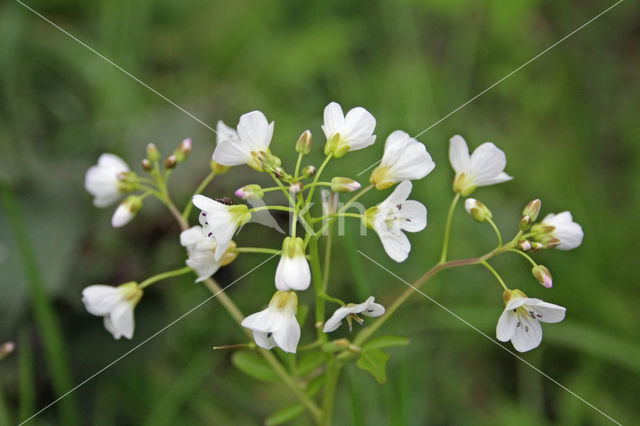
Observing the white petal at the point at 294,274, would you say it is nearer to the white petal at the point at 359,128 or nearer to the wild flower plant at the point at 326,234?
the wild flower plant at the point at 326,234

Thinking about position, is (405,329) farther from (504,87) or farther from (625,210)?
(504,87)

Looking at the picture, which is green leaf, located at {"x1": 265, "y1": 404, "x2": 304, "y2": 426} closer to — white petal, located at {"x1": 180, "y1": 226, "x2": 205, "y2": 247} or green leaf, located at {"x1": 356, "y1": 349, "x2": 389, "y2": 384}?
green leaf, located at {"x1": 356, "y1": 349, "x2": 389, "y2": 384}

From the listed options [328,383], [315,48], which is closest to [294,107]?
[315,48]

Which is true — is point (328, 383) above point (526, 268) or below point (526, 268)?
above

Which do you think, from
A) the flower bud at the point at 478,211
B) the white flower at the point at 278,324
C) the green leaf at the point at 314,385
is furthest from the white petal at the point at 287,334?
the flower bud at the point at 478,211

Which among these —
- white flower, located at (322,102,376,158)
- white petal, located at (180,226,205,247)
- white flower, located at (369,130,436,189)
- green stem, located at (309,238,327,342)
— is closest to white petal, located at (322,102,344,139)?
white flower, located at (322,102,376,158)

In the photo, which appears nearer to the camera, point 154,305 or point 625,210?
point 154,305

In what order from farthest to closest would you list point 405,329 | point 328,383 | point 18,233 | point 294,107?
point 294,107
point 405,329
point 18,233
point 328,383
